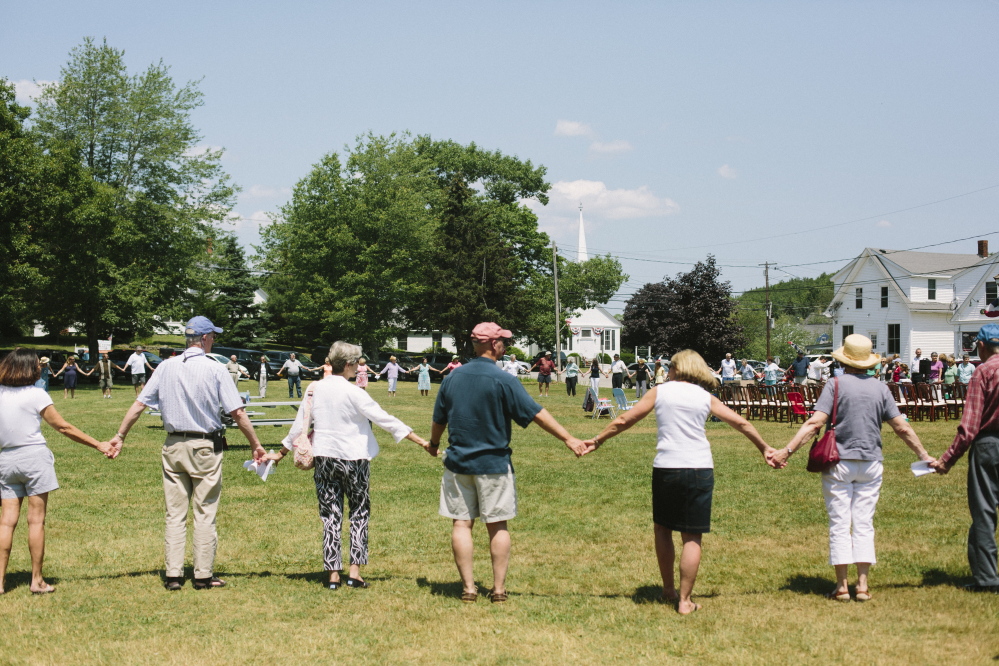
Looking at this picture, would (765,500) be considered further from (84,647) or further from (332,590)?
(84,647)

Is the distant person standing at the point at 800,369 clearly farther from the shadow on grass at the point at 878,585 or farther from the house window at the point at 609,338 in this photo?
the house window at the point at 609,338

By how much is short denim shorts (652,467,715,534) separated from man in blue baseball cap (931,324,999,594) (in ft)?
6.58

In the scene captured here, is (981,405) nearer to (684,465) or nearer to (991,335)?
(991,335)

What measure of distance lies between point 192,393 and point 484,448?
2209 mm

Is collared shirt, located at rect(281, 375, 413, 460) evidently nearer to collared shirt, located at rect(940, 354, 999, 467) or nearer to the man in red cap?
the man in red cap

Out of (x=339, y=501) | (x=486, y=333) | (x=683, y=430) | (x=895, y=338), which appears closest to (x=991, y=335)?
(x=683, y=430)

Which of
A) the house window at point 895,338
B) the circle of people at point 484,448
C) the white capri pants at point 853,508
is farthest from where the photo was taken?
the house window at point 895,338

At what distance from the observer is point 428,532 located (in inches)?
333

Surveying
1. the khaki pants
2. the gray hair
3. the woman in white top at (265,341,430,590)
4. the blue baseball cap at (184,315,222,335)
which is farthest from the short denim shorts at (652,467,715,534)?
the blue baseball cap at (184,315,222,335)

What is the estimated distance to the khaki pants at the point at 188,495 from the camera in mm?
6195

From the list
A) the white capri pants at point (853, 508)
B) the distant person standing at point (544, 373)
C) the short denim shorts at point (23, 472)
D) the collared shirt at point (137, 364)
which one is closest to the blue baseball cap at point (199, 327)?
the short denim shorts at point (23, 472)

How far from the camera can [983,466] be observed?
6164mm

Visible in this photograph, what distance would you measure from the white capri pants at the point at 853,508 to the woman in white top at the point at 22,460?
214 inches

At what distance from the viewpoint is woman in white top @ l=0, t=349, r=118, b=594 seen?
19.8 feet
